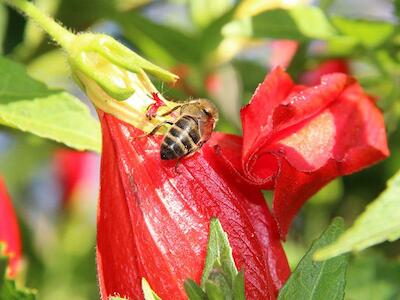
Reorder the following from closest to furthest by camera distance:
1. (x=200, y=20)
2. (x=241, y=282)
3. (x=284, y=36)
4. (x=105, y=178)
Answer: (x=241, y=282), (x=105, y=178), (x=284, y=36), (x=200, y=20)

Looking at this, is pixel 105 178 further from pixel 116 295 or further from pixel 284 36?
pixel 284 36

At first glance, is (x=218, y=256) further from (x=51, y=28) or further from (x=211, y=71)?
(x=211, y=71)

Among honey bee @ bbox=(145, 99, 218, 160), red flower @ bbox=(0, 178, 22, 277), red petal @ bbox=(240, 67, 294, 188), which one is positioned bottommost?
red flower @ bbox=(0, 178, 22, 277)

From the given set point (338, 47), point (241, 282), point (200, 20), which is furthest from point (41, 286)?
point (241, 282)

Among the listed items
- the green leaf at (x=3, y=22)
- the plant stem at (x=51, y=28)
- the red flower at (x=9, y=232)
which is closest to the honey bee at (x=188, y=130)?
the plant stem at (x=51, y=28)

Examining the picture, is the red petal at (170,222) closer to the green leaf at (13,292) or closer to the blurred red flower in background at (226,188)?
the blurred red flower in background at (226,188)

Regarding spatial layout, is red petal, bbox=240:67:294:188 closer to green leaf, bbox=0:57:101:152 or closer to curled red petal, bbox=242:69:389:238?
curled red petal, bbox=242:69:389:238

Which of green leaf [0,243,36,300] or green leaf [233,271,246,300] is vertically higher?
green leaf [233,271,246,300]

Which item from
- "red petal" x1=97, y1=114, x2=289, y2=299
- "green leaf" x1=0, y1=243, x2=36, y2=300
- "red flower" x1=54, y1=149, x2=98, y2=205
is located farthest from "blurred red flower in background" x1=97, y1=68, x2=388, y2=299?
"red flower" x1=54, y1=149, x2=98, y2=205
